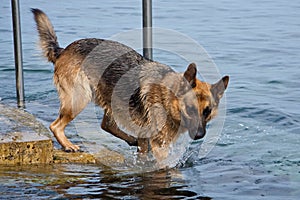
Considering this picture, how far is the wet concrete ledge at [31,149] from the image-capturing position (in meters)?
5.59

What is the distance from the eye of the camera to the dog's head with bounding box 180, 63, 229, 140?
19.1ft

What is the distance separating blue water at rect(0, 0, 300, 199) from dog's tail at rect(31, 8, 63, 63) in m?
0.16

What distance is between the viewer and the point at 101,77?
6.36 metres

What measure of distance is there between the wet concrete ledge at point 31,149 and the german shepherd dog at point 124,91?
0.73ft

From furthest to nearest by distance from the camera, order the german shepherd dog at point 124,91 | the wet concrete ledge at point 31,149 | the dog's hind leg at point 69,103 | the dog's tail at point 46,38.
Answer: the dog's tail at point 46,38 < the dog's hind leg at point 69,103 < the german shepherd dog at point 124,91 < the wet concrete ledge at point 31,149

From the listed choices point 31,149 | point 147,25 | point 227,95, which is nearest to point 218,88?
point 147,25

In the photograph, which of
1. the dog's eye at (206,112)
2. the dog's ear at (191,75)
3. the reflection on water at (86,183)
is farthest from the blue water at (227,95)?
the dog's ear at (191,75)

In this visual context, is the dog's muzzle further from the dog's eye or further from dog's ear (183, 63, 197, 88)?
dog's ear (183, 63, 197, 88)

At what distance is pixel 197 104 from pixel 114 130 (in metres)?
1.16

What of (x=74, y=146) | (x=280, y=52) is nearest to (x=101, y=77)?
(x=74, y=146)

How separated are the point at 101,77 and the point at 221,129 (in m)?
1.77

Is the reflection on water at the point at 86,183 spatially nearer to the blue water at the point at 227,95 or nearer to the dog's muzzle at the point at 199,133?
the blue water at the point at 227,95

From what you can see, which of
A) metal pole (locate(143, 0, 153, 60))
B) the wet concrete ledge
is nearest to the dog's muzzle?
the wet concrete ledge

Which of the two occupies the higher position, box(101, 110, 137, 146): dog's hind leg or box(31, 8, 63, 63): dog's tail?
Answer: box(31, 8, 63, 63): dog's tail
